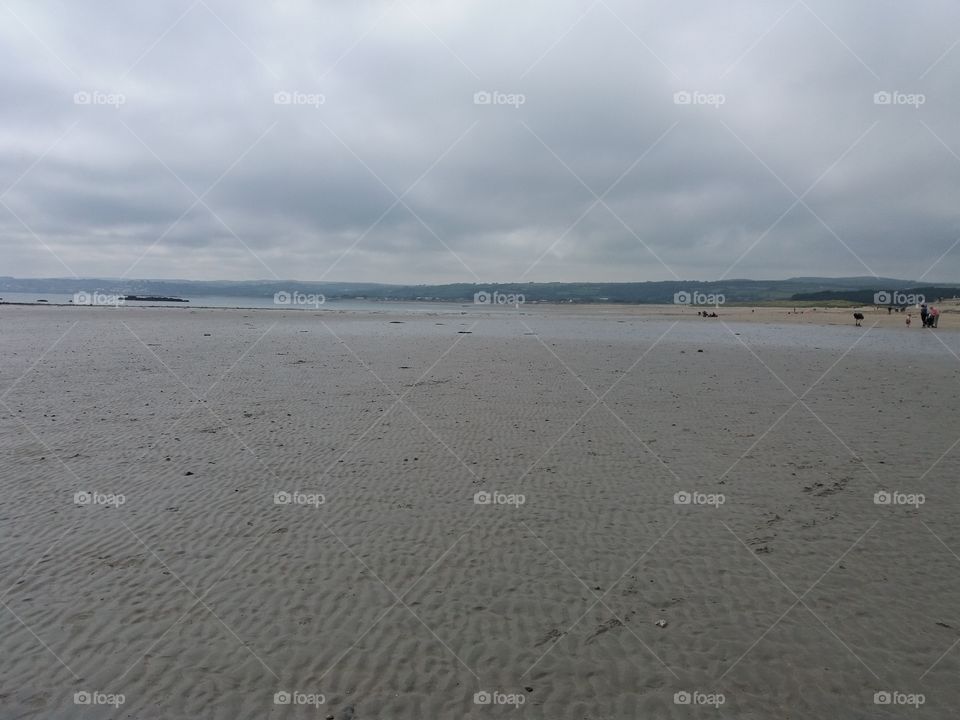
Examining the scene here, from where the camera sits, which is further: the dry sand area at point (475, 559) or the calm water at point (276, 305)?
the calm water at point (276, 305)

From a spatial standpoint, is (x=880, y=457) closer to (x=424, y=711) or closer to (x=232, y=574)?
(x=424, y=711)

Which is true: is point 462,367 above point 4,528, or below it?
above

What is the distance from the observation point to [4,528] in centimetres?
799

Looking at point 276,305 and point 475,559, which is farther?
point 276,305

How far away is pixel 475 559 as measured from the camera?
24.5 ft

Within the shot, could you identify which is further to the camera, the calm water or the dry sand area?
the calm water

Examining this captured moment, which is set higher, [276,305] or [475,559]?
[276,305]

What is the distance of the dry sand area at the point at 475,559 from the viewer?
16.9ft

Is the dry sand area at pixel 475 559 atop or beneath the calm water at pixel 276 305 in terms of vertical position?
beneath

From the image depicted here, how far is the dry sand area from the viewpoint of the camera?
16.9 feet

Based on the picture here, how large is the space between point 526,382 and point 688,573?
14.1 m

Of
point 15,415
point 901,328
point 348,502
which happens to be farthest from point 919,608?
point 901,328

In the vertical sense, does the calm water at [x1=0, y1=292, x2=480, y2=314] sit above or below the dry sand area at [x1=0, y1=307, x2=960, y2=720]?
above

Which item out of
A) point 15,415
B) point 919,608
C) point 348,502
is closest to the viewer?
point 919,608
